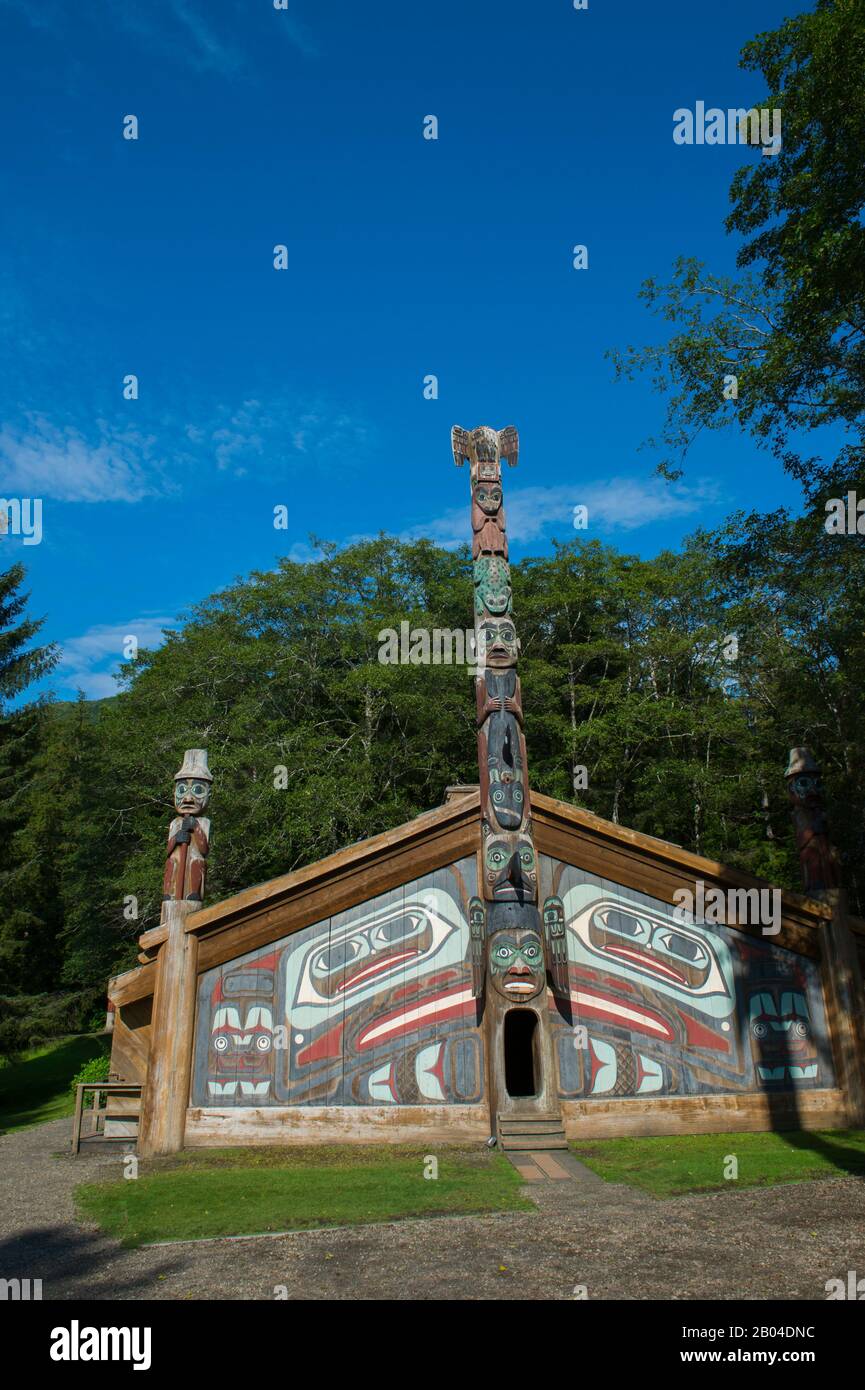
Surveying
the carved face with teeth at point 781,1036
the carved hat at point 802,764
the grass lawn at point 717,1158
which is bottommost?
the grass lawn at point 717,1158

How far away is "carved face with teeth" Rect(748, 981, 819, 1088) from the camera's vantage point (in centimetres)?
1350

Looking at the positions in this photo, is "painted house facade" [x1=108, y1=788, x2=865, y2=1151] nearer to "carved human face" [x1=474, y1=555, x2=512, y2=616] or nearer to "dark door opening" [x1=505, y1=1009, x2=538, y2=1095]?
"dark door opening" [x1=505, y1=1009, x2=538, y2=1095]

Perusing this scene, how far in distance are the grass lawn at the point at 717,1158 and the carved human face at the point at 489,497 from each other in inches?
393

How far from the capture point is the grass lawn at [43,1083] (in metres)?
20.2

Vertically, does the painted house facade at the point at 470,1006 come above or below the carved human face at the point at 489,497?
below

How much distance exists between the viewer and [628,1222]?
27.1 ft

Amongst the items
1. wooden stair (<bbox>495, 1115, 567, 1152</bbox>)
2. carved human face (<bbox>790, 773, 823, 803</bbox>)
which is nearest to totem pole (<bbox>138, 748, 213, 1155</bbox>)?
wooden stair (<bbox>495, 1115, 567, 1152</bbox>)

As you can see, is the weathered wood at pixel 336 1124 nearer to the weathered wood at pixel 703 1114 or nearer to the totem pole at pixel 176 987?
the totem pole at pixel 176 987

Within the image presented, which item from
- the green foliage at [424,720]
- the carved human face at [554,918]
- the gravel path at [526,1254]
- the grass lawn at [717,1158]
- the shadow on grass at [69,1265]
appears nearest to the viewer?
the gravel path at [526,1254]

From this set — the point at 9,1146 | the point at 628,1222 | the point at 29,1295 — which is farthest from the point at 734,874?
the point at 9,1146

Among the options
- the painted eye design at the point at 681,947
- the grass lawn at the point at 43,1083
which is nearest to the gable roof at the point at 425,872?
the painted eye design at the point at 681,947

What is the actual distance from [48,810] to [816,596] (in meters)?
33.7

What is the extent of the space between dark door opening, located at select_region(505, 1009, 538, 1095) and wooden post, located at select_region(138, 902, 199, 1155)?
5.40 m
